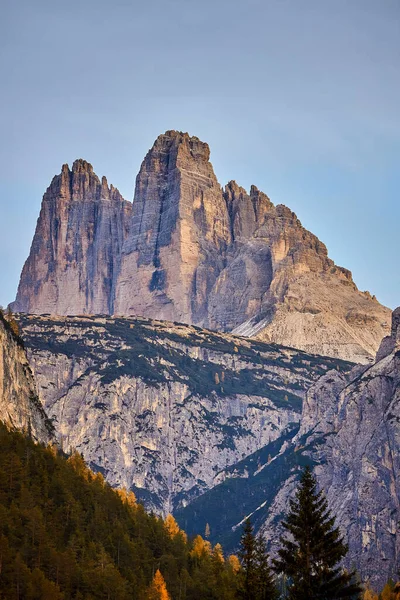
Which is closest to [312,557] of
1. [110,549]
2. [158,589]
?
[158,589]

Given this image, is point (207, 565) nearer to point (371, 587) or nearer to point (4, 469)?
point (4, 469)

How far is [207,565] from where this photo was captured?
150125 mm

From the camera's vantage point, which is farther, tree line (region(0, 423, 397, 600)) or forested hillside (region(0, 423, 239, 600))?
forested hillside (region(0, 423, 239, 600))

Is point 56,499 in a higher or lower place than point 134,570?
higher

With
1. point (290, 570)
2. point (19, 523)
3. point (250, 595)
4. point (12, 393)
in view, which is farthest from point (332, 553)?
point (12, 393)

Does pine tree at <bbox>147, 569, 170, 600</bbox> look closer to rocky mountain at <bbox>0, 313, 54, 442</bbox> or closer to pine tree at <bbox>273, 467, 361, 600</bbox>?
pine tree at <bbox>273, 467, 361, 600</bbox>

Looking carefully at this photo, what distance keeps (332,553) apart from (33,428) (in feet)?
372

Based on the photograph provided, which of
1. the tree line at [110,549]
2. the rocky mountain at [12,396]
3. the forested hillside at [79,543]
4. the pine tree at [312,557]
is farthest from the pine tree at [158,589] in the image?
the rocky mountain at [12,396]

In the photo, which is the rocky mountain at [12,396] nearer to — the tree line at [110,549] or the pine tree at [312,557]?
the tree line at [110,549]

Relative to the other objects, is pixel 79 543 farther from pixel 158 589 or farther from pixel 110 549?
pixel 158 589

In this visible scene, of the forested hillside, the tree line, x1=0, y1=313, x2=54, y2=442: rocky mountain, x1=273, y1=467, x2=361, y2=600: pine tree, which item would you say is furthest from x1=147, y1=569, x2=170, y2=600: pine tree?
x1=0, y1=313, x2=54, y2=442: rocky mountain

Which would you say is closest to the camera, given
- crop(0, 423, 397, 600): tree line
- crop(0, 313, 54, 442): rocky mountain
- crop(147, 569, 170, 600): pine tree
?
crop(0, 423, 397, 600): tree line

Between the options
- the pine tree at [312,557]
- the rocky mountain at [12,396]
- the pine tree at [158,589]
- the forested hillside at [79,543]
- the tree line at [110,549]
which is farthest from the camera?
the rocky mountain at [12,396]

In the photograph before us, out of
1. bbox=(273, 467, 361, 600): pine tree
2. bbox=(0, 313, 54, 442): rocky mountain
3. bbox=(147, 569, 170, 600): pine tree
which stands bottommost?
bbox=(273, 467, 361, 600): pine tree
